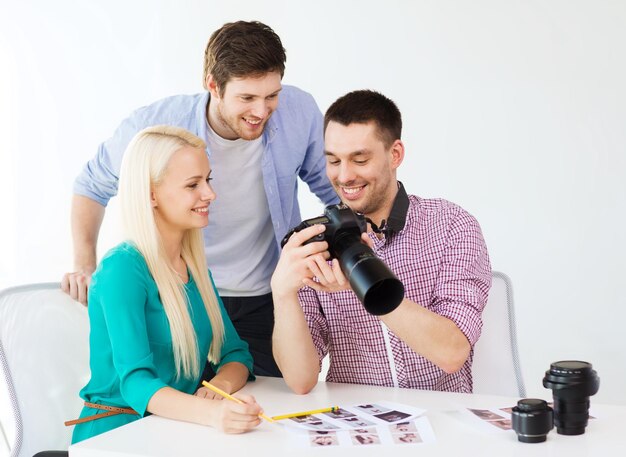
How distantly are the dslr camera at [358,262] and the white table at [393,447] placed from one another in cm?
24

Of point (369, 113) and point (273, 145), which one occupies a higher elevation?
point (369, 113)

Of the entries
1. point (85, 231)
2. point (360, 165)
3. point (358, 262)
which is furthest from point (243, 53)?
point (358, 262)

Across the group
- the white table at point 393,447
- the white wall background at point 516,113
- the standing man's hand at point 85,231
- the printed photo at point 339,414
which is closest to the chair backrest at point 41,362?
the standing man's hand at point 85,231

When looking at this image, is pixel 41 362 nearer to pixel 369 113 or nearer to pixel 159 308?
pixel 159 308

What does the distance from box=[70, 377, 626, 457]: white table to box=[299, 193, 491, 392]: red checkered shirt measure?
0.25 metres

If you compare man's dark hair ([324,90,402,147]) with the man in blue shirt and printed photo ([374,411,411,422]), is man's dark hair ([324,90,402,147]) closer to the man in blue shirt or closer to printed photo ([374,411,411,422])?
the man in blue shirt

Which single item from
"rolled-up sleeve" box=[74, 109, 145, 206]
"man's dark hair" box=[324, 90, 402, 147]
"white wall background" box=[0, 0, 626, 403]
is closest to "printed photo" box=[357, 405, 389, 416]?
"man's dark hair" box=[324, 90, 402, 147]

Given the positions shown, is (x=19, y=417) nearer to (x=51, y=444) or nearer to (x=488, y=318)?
(x=51, y=444)

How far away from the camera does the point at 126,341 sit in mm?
1717

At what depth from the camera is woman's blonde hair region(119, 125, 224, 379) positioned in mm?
1851

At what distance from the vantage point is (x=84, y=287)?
6.63ft

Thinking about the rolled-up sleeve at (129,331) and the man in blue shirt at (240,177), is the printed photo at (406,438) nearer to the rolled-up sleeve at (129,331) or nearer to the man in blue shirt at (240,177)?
the rolled-up sleeve at (129,331)

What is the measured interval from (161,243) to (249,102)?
49 centimetres

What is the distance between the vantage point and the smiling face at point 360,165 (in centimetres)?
204
